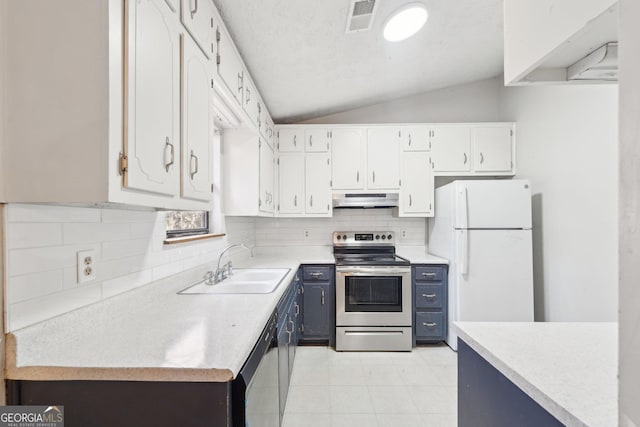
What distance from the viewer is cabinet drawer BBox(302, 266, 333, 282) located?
2.98m

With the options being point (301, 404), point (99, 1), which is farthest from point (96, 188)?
point (301, 404)

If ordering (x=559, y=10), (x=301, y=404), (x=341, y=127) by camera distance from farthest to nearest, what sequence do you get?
1. (x=341, y=127)
2. (x=301, y=404)
3. (x=559, y=10)

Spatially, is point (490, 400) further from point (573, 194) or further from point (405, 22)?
point (573, 194)

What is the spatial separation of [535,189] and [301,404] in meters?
2.82

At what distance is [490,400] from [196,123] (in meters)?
1.43

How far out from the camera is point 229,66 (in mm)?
1717

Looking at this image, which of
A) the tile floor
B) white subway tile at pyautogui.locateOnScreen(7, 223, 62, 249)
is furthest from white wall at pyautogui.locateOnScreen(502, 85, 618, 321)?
white subway tile at pyautogui.locateOnScreen(7, 223, 62, 249)

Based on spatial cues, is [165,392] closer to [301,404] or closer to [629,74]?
[629,74]

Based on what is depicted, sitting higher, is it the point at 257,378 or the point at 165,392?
the point at 165,392

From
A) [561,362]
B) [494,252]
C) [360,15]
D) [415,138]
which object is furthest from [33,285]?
[415,138]

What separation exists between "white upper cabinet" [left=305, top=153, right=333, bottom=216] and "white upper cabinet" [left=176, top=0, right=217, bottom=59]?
6.21 ft

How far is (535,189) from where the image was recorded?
289cm

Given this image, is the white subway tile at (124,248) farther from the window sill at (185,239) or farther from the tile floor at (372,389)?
the tile floor at (372,389)

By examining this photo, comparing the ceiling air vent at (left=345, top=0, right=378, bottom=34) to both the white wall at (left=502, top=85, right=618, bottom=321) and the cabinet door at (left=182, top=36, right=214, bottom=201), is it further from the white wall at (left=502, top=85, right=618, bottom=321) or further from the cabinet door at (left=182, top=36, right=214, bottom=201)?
the white wall at (left=502, top=85, right=618, bottom=321)
